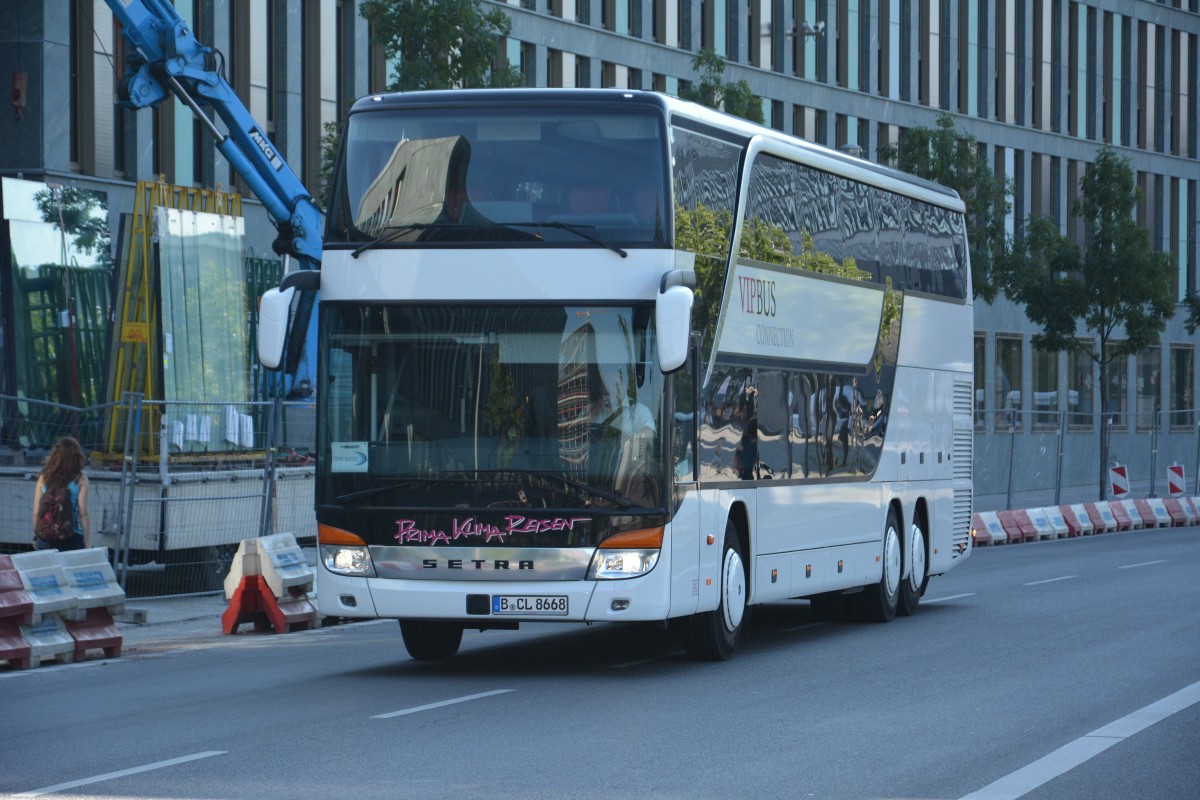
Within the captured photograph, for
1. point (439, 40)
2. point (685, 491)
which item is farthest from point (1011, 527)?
point (685, 491)

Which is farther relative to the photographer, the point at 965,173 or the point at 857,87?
the point at 857,87

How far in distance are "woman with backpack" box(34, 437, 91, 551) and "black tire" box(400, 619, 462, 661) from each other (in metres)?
3.55

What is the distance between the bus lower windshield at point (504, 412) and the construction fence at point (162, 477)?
7.09m

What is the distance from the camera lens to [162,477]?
67.2 feet

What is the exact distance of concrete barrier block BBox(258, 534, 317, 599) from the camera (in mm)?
17438

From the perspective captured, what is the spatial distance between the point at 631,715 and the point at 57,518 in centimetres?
703

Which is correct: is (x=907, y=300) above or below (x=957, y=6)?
below

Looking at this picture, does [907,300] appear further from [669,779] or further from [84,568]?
[669,779]

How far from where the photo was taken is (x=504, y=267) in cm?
1305

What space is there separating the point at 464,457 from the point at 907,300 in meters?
7.16

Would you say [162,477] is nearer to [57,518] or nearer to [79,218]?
[57,518]

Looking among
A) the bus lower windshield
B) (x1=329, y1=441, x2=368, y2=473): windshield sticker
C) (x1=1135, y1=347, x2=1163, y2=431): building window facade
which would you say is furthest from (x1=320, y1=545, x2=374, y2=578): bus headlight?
(x1=1135, y1=347, x2=1163, y2=431): building window facade

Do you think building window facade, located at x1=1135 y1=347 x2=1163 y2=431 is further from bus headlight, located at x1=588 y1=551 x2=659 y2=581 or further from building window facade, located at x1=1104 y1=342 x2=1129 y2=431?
bus headlight, located at x1=588 y1=551 x2=659 y2=581

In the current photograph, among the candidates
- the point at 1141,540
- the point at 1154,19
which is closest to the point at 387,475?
the point at 1141,540
